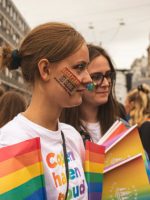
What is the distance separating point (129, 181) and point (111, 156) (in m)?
0.12

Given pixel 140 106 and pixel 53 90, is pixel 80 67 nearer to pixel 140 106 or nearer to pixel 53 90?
pixel 53 90

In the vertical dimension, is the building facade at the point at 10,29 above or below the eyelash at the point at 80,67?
below

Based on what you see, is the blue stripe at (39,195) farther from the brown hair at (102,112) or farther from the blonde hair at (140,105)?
the blonde hair at (140,105)

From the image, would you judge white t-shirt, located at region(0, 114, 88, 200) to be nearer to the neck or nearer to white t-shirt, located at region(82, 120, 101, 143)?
white t-shirt, located at region(82, 120, 101, 143)

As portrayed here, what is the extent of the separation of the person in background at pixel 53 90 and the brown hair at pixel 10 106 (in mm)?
1713

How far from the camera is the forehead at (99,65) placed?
2320 mm

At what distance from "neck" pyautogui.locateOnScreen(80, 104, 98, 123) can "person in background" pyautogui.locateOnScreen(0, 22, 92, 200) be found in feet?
3.12

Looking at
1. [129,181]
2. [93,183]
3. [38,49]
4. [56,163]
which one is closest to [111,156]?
[129,181]

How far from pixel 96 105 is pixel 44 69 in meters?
1.05

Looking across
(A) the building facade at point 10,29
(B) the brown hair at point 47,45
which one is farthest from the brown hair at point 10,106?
(A) the building facade at point 10,29

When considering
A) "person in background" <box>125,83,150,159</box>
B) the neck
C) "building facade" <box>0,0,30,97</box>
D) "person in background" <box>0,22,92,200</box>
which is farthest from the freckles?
"building facade" <box>0,0,30,97</box>

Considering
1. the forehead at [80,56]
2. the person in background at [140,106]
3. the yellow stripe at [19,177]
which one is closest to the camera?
the yellow stripe at [19,177]

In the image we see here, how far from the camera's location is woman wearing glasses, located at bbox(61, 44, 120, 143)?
2312 millimetres

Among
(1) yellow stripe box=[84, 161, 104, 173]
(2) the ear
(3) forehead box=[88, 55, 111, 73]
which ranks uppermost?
(2) the ear
